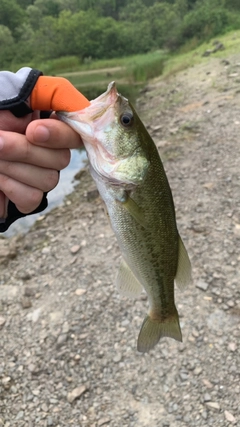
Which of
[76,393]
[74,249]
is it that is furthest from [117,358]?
[74,249]

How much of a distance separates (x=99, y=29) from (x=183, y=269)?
2370 inches

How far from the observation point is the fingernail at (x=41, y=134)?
1613 mm

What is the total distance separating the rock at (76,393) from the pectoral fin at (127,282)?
1.71 m

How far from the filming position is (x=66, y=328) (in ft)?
14.1

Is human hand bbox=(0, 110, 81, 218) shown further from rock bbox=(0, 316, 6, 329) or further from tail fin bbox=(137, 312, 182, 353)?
rock bbox=(0, 316, 6, 329)

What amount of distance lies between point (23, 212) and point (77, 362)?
8.02 feet

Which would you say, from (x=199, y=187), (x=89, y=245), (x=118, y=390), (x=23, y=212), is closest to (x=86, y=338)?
(x=118, y=390)

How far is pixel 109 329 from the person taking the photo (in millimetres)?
4195

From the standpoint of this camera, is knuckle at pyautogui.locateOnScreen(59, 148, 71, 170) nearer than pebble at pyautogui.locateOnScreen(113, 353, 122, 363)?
Yes

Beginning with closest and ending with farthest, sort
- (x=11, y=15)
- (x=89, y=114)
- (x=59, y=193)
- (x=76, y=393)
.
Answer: (x=89, y=114) → (x=76, y=393) → (x=59, y=193) → (x=11, y=15)

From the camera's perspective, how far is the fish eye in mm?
1838

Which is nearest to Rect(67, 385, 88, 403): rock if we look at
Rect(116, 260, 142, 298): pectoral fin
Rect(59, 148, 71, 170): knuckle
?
Rect(116, 260, 142, 298): pectoral fin

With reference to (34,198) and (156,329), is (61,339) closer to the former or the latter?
(156,329)

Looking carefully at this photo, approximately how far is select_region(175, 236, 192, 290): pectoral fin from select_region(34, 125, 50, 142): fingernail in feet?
3.54
